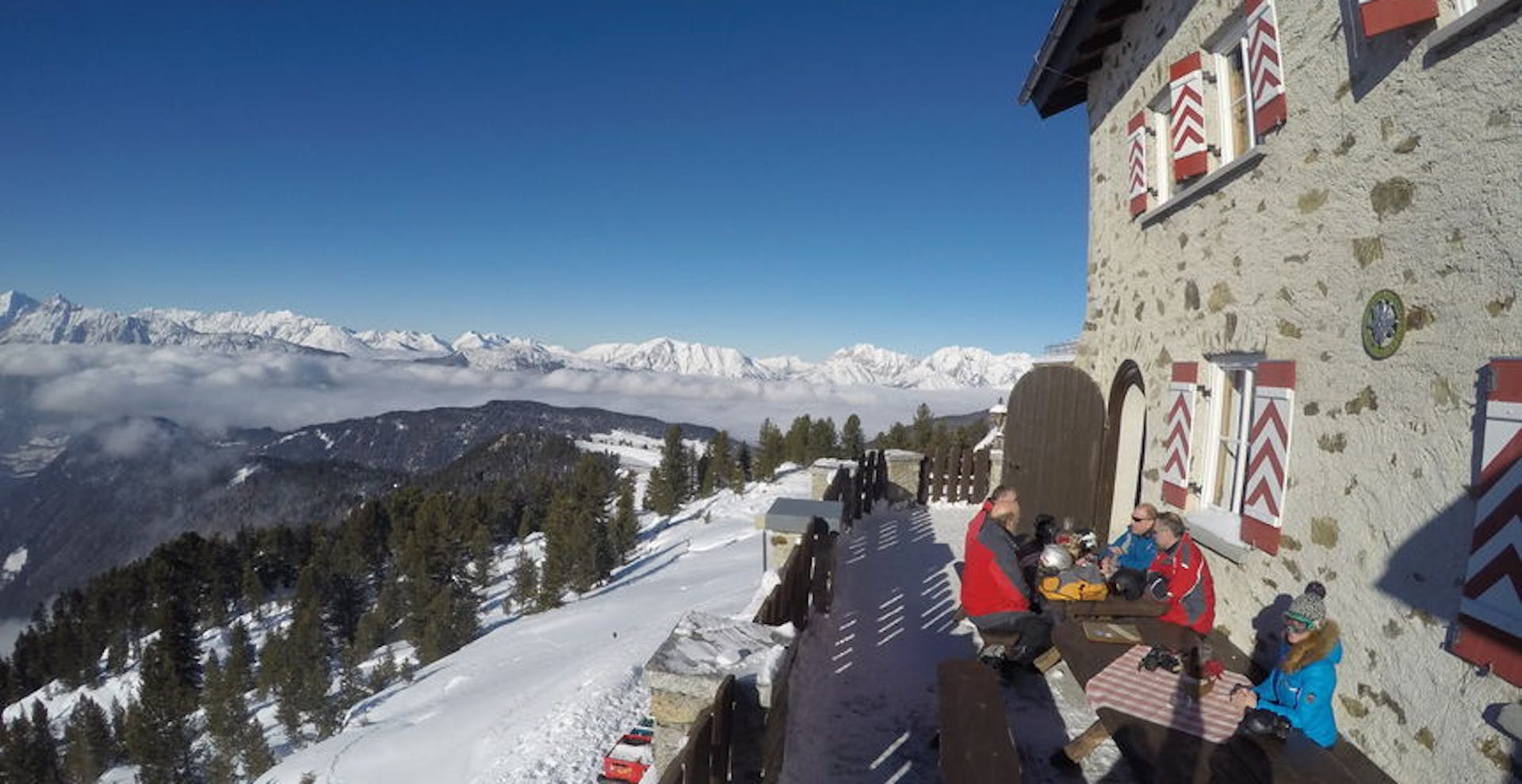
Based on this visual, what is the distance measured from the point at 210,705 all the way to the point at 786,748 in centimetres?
6840

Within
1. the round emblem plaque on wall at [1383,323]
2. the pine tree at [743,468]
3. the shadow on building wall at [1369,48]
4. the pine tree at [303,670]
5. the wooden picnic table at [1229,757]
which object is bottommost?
the pine tree at [303,670]

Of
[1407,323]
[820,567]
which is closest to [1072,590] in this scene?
[820,567]

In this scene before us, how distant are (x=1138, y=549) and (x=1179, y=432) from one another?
1098mm

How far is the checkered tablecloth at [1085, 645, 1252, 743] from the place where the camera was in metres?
3.50

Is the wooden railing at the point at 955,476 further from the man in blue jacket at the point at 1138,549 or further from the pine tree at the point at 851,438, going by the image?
the pine tree at the point at 851,438

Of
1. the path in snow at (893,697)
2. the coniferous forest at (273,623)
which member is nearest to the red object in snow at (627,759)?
the path in snow at (893,697)

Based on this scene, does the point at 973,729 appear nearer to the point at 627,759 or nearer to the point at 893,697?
the point at 893,697

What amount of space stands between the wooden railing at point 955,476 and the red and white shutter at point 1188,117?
7.78m

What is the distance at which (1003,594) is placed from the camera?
5207 millimetres

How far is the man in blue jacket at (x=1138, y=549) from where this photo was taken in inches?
237

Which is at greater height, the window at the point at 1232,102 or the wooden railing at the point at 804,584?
the window at the point at 1232,102

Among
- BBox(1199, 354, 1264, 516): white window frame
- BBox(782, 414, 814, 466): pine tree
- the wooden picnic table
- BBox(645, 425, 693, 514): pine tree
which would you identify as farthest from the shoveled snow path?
BBox(645, 425, 693, 514): pine tree

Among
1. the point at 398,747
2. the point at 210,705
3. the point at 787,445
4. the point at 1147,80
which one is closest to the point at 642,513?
the point at 787,445

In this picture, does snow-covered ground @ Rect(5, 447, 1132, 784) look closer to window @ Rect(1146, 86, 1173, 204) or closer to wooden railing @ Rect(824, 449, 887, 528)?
wooden railing @ Rect(824, 449, 887, 528)
